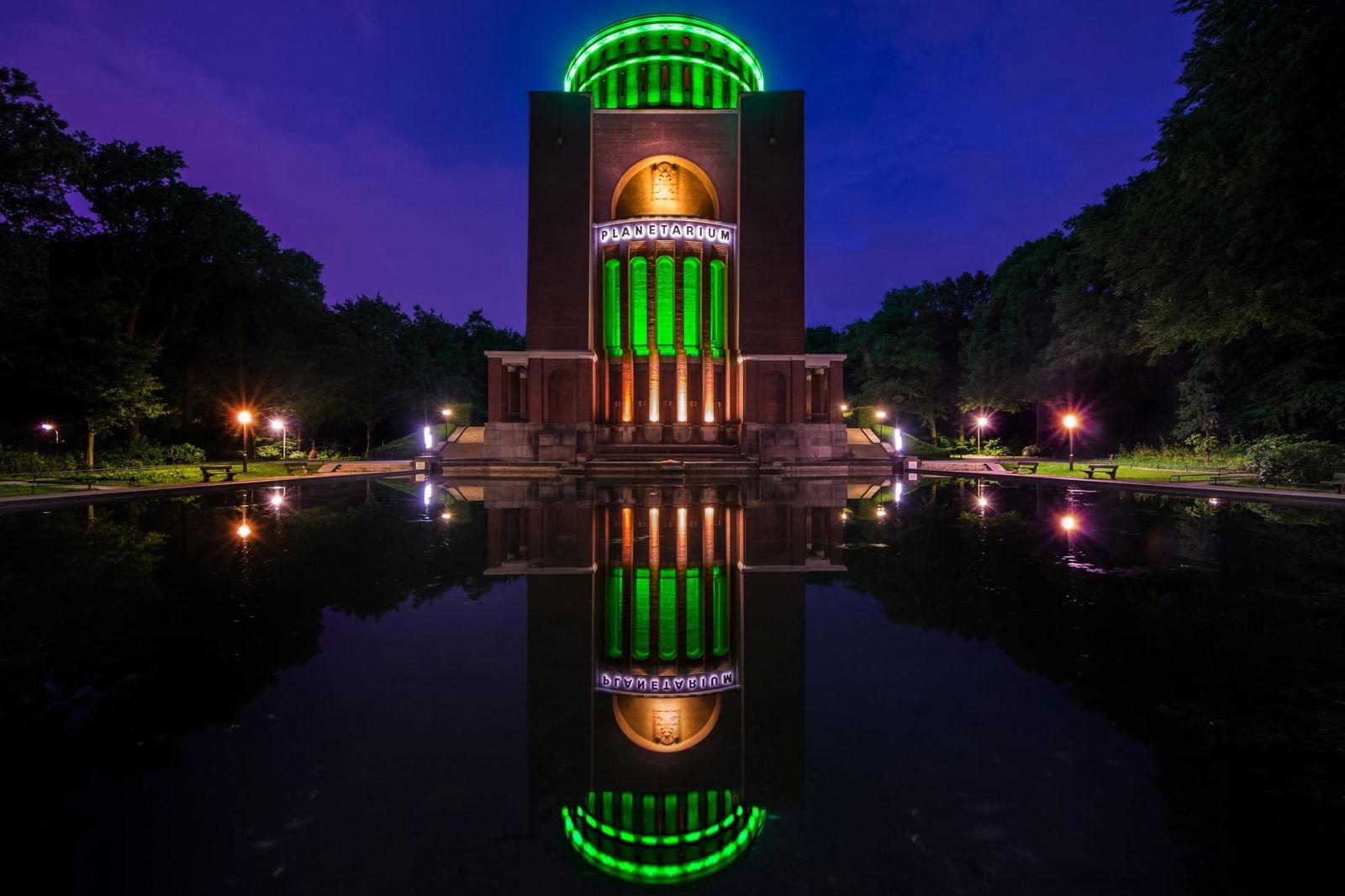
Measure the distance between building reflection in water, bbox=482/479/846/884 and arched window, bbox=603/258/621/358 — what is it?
28464mm

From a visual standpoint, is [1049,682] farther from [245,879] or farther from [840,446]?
[840,446]

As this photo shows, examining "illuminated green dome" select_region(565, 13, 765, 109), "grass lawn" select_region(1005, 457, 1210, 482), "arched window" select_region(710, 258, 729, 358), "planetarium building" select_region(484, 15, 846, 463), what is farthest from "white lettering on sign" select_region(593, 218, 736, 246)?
"grass lawn" select_region(1005, 457, 1210, 482)

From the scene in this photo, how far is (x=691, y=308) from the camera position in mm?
37656

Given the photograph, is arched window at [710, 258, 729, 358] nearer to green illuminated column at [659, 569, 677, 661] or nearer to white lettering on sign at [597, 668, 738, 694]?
green illuminated column at [659, 569, 677, 661]

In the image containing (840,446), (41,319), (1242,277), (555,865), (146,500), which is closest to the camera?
(555,865)

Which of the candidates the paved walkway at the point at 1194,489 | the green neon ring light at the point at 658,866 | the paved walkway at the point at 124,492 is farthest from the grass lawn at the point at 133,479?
the paved walkway at the point at 1194,489

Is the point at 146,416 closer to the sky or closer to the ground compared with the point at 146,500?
closer to the sky

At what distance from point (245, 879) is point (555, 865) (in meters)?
1.18

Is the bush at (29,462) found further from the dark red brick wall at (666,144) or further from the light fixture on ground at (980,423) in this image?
the light fixture on ground at (980,423)

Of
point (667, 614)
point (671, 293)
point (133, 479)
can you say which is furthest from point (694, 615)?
point (671, 293)

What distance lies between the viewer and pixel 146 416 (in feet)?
94.8

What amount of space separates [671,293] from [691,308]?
1.53m

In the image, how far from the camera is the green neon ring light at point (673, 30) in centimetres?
4212

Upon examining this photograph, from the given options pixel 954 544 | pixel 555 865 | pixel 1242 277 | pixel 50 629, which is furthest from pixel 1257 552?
pixel 1242 277
